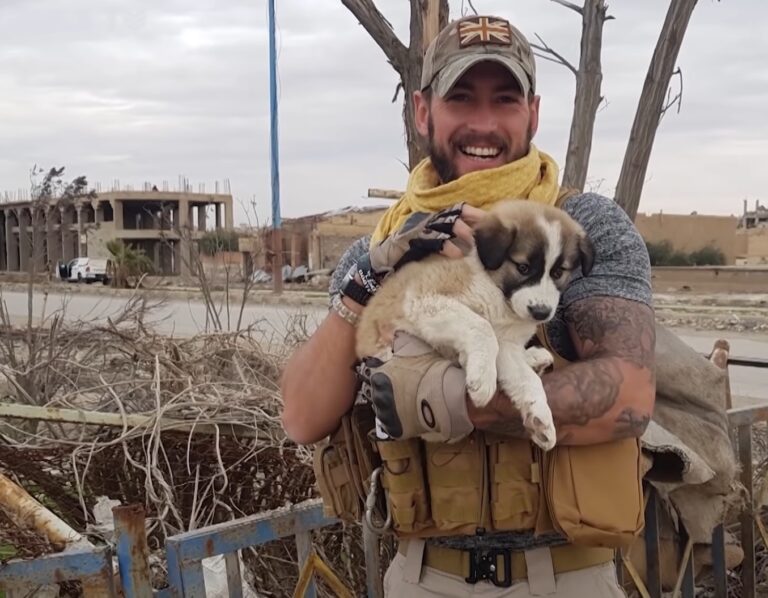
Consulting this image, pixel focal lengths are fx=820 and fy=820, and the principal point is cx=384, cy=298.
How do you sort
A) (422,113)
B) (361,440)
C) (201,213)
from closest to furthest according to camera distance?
(361,440) < (422,113) < (201,213)

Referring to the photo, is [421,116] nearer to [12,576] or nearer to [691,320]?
[12,576]

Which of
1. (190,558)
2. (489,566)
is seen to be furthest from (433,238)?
(190,558)

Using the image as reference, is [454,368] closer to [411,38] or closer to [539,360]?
[539,360]

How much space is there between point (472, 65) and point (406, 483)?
107 centimetres

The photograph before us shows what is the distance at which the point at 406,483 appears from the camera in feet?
6.22

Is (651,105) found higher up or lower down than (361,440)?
higher up

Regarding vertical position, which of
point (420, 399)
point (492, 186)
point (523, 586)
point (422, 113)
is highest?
point (422, 113)

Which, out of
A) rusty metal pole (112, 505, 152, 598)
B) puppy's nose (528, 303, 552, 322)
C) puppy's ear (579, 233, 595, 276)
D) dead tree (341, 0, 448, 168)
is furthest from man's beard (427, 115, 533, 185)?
dead tree (341, 0, 448, 168)

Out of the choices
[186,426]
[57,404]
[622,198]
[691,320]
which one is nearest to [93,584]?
[186,426]

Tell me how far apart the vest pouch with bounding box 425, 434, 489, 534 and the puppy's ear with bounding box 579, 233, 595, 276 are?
1.55ft

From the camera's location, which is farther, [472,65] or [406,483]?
[472,65]

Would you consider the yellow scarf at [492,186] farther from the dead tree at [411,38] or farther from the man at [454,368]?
the dead tree at [411,38]

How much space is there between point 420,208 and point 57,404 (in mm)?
2315

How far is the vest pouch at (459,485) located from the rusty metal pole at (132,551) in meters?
0.69
